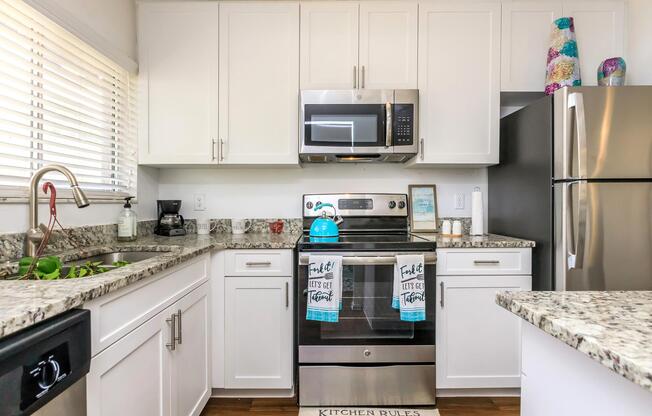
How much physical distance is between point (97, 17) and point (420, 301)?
221cm

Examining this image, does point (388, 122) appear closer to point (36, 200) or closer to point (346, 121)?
point (346, 121)

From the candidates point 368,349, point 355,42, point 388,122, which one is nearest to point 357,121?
point 388,122

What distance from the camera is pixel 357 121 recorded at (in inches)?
84.5

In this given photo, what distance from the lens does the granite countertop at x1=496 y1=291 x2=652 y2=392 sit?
0.48 meters

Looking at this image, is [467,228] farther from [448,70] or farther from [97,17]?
[97,17]

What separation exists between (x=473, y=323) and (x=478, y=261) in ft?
1.10

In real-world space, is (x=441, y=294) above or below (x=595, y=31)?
below

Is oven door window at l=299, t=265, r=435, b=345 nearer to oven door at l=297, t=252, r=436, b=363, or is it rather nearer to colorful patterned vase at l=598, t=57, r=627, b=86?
oven door at l=297, t=252, r=436, b=363

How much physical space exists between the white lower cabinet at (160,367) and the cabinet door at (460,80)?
156 cm

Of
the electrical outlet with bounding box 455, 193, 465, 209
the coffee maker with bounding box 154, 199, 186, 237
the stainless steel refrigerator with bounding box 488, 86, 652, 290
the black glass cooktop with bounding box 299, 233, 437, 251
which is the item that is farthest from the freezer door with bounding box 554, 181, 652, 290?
the coffee maker with bounding box 154, 199, 186, 237

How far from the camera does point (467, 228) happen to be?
2.52m

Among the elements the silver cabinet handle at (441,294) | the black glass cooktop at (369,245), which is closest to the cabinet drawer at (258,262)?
the black glass cooktop at (369,245)

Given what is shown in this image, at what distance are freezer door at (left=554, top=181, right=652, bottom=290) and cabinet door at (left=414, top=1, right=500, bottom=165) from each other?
0.60m

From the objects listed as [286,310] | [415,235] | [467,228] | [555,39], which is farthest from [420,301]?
[555,39]
